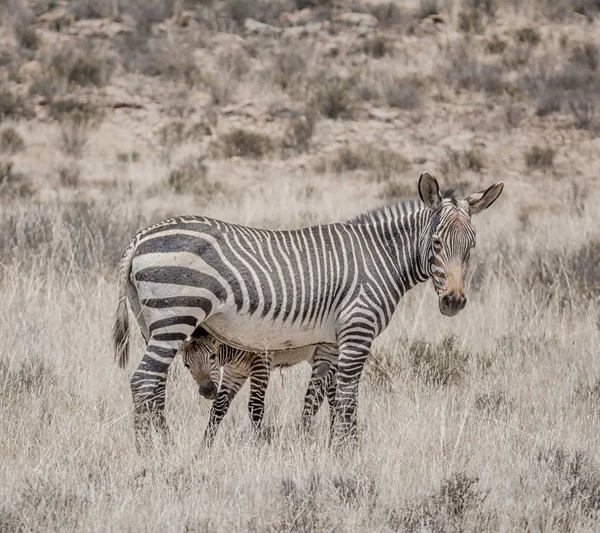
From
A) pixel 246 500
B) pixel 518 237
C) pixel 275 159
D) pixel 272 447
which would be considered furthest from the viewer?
pixel 275 159

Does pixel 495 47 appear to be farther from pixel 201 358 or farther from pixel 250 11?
pixel 201 358

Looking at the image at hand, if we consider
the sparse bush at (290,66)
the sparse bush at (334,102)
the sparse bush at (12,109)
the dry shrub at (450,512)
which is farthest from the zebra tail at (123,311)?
the sparse bush at (290,66)

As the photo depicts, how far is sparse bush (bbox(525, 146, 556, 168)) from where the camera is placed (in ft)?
58.5

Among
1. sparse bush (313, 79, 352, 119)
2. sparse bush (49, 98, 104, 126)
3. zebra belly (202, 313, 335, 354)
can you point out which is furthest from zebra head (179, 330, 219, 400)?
sparse bush (313, 79, 352, 119)

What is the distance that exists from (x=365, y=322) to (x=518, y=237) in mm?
6907

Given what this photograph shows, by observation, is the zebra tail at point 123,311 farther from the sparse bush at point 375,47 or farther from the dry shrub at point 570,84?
the sparse bush at point 375,47

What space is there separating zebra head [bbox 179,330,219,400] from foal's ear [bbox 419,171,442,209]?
1.75 metres

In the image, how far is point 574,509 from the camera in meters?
4.86

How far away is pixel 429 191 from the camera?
604 cm

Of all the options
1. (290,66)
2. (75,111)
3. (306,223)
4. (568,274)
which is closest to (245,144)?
(75,111)

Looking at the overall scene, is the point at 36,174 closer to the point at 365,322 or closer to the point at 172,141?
the point at 172,141

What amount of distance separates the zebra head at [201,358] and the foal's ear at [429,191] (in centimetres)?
175

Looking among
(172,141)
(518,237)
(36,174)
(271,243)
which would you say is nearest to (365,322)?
(271,243)

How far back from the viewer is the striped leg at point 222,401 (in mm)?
6373
